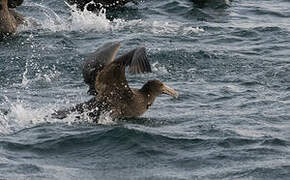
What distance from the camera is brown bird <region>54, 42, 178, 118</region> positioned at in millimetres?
11688

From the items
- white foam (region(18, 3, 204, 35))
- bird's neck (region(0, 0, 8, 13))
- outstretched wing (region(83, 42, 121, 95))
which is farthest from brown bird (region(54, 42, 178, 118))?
bird's neck (region(0, 0, 8, 13))

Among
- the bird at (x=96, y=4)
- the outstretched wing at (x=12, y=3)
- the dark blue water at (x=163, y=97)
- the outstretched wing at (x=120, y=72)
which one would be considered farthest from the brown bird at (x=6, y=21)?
the outstretched wing at (x=120, y=72)

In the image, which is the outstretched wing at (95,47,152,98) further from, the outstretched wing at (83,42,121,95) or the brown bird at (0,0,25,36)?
the brown bird at (0,0,25,36)

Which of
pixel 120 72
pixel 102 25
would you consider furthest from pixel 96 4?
pixel 120 72

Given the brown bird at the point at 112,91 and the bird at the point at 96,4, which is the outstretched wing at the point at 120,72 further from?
the bird at the point at 96,4

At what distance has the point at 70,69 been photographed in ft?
48.1

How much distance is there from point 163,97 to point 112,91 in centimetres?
181

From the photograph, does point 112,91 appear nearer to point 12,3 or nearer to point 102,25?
point 102,25

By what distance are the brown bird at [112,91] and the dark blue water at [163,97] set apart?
0.19 meters

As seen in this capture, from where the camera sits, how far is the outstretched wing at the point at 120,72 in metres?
11.0

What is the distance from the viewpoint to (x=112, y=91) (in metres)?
11.9

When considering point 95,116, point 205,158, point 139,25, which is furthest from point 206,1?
point 205,158

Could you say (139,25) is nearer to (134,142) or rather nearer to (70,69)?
(70,69)

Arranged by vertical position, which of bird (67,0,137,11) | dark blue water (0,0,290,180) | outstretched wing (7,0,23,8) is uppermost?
outstretched wing (7,0,23,8)
